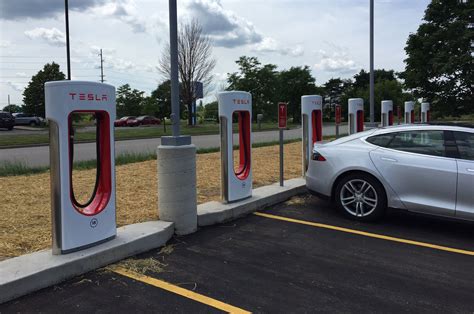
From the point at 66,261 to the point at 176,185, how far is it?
1.69 m

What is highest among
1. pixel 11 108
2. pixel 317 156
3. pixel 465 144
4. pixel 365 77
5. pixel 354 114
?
pixel 365 77

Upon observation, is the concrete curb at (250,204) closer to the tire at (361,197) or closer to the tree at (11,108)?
the tire at (361,197)

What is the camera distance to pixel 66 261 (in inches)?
160

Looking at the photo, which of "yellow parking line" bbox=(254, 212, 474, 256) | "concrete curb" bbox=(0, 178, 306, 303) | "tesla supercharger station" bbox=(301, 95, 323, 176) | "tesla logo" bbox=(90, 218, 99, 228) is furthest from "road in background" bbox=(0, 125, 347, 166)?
"tesla logo" bbox=(90, 218, 99, 228)

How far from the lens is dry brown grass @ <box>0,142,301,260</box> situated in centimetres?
492

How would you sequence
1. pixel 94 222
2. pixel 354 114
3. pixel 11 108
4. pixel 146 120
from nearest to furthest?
pixel 94 222 < pixel 354 114 < pixel 146 120 < pixel 11 108

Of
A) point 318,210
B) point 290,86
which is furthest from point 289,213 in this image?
point 290,86

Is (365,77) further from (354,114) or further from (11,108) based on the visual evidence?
(354,114)

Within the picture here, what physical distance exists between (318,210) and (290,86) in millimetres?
64815

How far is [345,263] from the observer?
14.9ft

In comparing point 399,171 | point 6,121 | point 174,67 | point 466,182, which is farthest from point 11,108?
point 466,182

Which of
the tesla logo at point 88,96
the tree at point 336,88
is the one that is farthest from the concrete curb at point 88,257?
the tree at point 336,88

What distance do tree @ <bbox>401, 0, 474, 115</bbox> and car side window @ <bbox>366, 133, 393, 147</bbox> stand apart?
1877 centimetres

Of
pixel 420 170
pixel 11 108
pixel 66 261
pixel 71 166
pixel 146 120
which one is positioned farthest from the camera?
pixel 11 108
